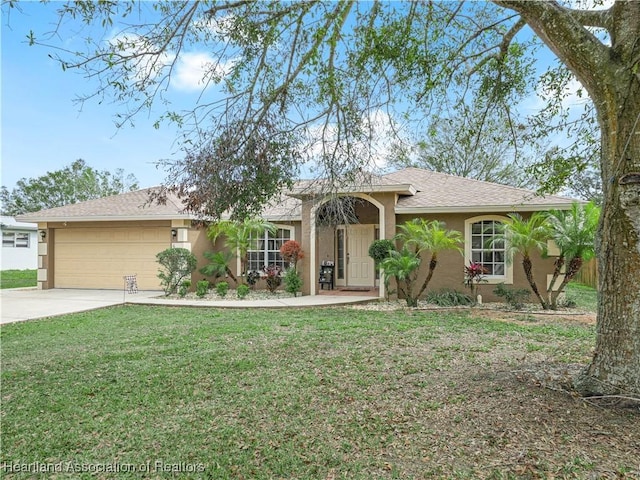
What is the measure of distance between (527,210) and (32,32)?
11968 mm

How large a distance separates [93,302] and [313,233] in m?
6.98

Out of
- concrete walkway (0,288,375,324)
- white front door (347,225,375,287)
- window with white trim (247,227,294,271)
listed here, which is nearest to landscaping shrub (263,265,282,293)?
window with white trim (247,227,294,271)

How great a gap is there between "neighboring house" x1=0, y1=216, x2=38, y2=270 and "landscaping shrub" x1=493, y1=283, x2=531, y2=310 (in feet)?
88.0

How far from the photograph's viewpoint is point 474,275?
468 inches

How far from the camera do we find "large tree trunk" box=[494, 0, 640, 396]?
396 centimetres

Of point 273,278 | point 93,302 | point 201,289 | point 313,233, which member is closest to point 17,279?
point 93,302

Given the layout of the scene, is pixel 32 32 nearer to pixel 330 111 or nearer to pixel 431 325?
pixel 330 111

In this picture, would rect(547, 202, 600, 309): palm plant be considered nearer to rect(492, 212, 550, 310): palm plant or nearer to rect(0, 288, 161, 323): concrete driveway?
rect(492, 212, 550, 310): palm plant

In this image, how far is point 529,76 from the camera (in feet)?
22.8

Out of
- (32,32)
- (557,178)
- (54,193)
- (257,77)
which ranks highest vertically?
(54,193)

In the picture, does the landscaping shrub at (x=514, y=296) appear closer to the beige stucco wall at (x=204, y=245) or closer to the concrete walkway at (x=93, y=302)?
the concrete walkway at (x=93, y=302)

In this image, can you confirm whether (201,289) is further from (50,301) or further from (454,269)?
(454,269)

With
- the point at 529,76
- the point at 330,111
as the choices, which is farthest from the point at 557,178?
the point at 330,111

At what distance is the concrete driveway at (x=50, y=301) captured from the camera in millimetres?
10814
